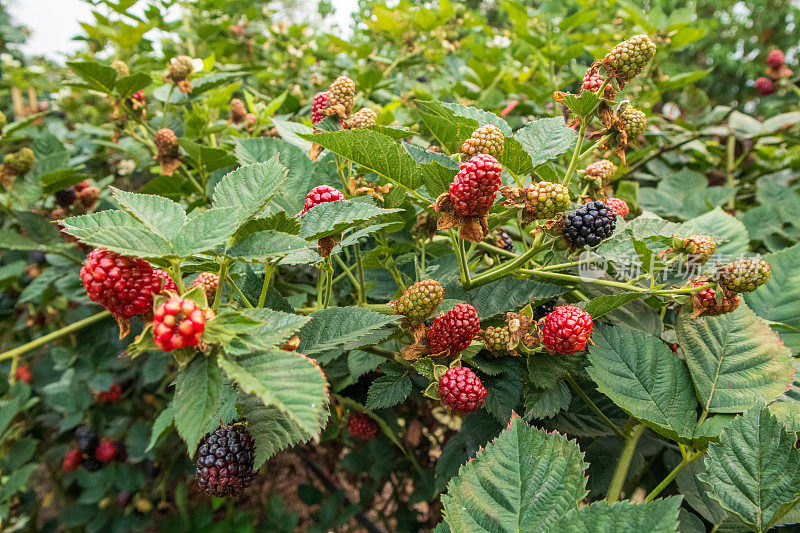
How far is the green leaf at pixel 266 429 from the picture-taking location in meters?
0.55

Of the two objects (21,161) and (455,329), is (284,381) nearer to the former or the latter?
(455,329)

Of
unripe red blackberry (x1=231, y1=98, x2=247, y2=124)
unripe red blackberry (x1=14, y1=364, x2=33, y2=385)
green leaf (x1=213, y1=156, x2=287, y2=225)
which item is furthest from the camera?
unripe red blackberry (x1=14, y1=364, x2=33, y2=385)

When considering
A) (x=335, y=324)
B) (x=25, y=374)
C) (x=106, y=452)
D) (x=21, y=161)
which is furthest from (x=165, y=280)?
(x=25, y=374)

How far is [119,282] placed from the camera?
A: 1.45 ft

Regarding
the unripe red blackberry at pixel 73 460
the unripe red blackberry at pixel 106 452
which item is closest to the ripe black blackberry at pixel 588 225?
the unripe red blackberry at pixel 106 452

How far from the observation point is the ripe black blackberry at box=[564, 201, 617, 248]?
0.59 metres

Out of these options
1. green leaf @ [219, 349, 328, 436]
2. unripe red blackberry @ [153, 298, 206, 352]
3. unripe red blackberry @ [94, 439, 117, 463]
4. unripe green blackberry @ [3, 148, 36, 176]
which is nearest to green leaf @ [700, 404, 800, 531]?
green leaf @ [219, 349, 328, 436]

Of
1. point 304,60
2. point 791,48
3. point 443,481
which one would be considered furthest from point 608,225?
point 791,48

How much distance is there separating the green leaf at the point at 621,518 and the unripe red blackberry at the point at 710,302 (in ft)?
0.93

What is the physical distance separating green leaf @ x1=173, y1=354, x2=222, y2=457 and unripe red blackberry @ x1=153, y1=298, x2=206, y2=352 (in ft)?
0.10

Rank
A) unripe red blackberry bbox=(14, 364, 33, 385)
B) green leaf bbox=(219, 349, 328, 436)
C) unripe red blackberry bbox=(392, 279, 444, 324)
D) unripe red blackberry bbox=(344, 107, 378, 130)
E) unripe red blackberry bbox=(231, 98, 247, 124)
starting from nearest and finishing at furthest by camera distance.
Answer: green leaf bbox=(219, 349, 328, 436) → unripe red blackberry bbox=(392, 279, 444, 324) → unripe red blackberry bbox=(344, 107, 378, 130) → unripe red blackberry bbox=(231, 98, 247, 124) → unripe red blackberry bbox=(14, 364, 33, 385)

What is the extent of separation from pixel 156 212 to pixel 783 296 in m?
1.01

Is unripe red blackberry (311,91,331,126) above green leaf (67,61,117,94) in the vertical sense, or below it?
above

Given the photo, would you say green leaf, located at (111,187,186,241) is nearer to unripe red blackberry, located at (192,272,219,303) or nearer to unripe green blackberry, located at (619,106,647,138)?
unripe red blackberry, located at (192,272,219,303)
